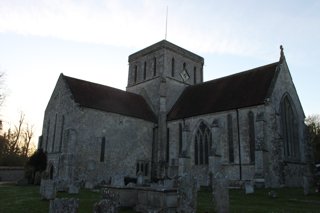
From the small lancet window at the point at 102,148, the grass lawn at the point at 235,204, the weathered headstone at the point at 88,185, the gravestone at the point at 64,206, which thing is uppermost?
the small lancet window at the point at 102,148

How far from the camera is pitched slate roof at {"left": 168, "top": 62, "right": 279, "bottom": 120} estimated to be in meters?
24.1

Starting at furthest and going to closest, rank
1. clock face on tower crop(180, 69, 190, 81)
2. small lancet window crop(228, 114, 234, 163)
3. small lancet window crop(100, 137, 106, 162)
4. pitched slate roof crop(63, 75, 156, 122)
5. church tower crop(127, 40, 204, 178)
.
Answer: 1. clock face on tower crop(180, 69, 190, 81)
2. church tower crop(127, 40, 204, 178)
3. pitched slate roof crop(63, 75, 156, 122)
4. small lancet window crop(100, 137, 106, 162)
5. small lancet window crop(228, 114, 234, 163)

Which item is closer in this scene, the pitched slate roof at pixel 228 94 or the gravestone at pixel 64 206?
the gravestone at pixel 64 206

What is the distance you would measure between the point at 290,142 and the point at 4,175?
32.3 metres

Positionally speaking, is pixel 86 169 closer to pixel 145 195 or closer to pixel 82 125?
pixel 82 125

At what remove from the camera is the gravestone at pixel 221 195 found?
10.1 meters

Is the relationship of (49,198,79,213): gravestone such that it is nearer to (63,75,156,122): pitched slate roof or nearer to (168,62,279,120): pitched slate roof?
(168,62,279,120): pitched slate roof

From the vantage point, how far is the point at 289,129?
24.8 meters

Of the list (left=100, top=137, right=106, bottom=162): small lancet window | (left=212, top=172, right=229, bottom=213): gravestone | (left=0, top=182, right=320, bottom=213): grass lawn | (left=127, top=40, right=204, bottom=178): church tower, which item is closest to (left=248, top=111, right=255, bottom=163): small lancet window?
(left=0, top=182, right=320, bottom=213): grass lawn

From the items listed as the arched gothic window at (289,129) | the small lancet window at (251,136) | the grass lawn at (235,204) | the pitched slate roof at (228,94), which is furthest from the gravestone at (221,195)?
the arched gothic window at (289,129)

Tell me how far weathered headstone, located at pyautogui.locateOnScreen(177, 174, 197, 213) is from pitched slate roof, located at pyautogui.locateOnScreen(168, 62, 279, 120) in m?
14.9

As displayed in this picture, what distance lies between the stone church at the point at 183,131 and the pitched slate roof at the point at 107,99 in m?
0.11

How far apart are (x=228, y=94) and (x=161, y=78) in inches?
337

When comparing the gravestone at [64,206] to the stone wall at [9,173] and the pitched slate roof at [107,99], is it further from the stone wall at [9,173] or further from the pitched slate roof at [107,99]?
the stone wall at [9,173]
